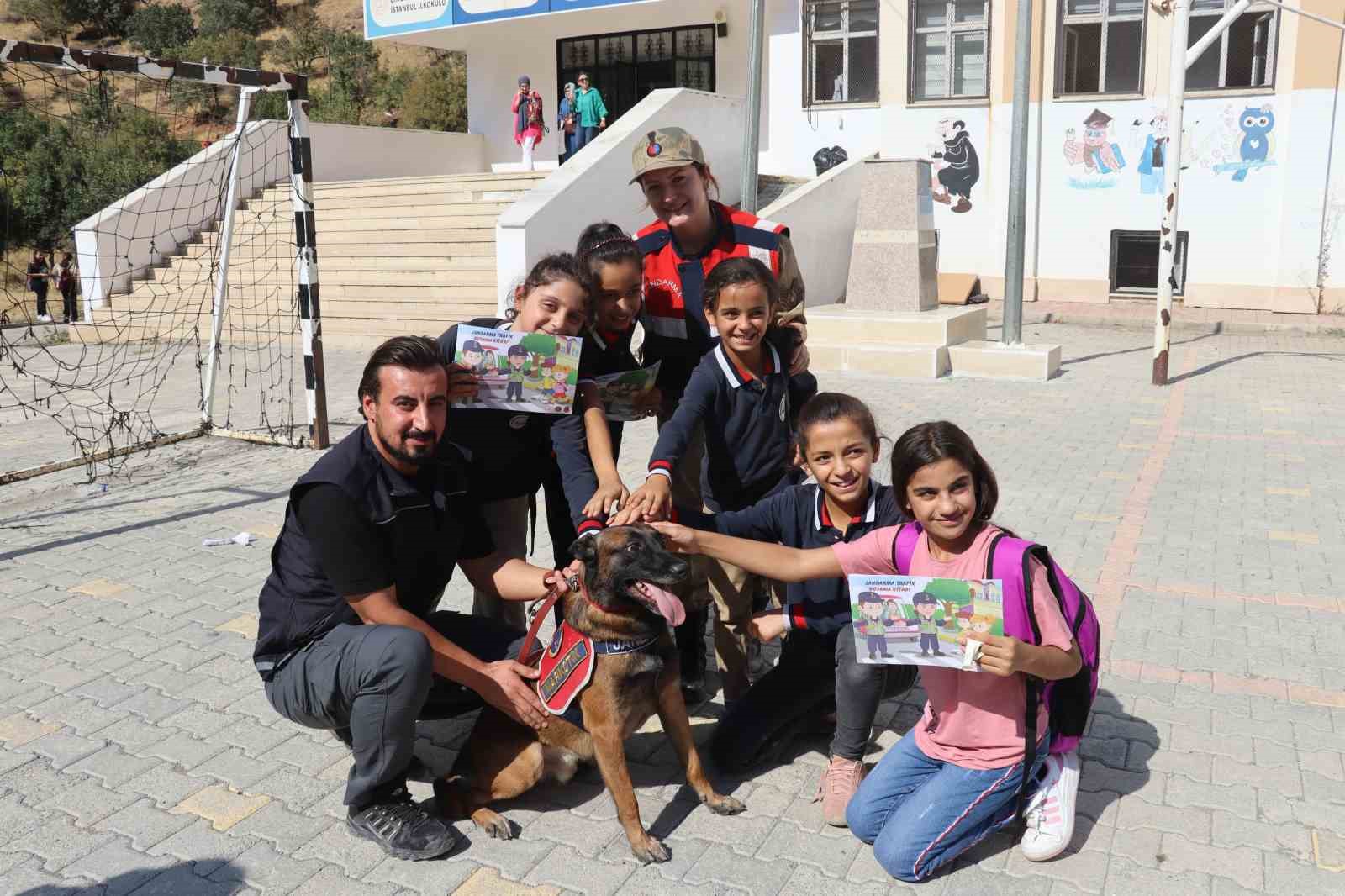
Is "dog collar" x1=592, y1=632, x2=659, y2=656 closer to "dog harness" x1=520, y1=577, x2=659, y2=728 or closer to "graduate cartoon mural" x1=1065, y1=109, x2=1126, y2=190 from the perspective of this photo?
"dog harness" x1=520, y1=577, x2=659, y2=728

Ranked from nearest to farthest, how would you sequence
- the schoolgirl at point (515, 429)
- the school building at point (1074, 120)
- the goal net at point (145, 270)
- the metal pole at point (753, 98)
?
the schoolgirl at point (515, 429)
the goal net at point (145, 270)
the metal pole at point (753, 98)
the school building at point (1074, 120)

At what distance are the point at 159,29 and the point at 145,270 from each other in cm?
3280

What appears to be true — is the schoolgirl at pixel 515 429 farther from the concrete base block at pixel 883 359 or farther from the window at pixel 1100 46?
the window at pixel 1100 46

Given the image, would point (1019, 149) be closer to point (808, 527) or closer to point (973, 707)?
point (808, 527)

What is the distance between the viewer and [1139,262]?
19078mm

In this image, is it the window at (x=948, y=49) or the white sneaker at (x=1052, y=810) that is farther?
the window at (x=948, y=49)

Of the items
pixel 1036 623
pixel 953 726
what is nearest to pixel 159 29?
pixel 953 726

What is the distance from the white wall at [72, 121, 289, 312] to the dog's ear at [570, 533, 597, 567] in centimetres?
1697

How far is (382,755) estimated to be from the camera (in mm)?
3164

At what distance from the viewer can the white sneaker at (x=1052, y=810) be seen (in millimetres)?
3135

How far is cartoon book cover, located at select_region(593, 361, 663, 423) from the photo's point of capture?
13.3 ft

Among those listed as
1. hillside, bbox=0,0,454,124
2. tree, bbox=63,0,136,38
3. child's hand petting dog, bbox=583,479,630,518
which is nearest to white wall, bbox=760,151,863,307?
child's hand petting dog, bbox=583,479,630,518

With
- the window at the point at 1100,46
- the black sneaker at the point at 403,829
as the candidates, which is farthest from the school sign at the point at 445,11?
the black sneaker at the point at 403,829

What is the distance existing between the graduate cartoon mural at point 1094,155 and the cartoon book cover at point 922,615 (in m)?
17.8
